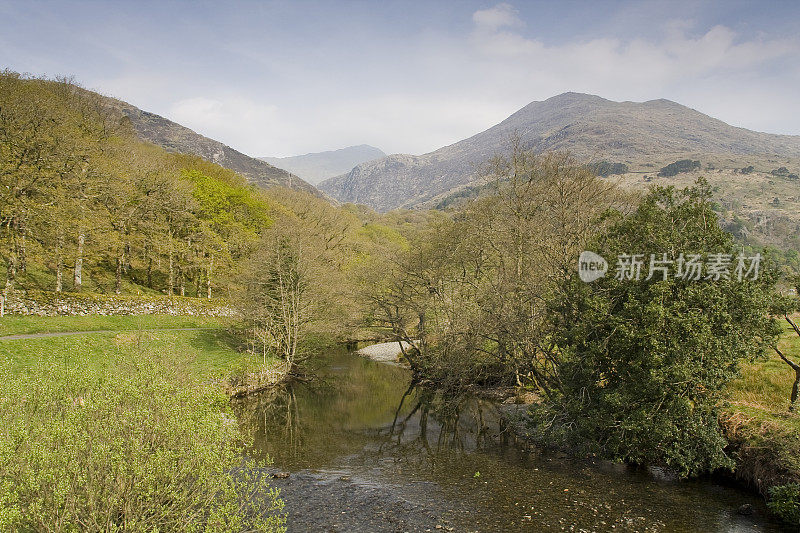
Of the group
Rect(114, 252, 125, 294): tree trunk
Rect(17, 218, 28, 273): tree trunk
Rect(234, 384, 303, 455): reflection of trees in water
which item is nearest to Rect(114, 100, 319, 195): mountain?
Rect(114, 252, 125, 294): tree trunk

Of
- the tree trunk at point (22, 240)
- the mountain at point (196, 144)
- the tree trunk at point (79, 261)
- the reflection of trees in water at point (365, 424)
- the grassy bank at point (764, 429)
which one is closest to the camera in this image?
the grassy bank at point (764, 429)

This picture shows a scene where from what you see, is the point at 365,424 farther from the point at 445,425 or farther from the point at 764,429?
the point at 764,429

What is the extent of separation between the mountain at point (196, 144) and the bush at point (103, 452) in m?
146

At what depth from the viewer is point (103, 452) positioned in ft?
21.3

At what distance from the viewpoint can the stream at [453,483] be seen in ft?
38.5

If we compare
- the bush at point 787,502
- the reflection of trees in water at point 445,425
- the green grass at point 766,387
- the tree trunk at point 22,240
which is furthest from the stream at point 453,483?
the tree trunk at point 22,240

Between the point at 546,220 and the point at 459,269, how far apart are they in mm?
7513

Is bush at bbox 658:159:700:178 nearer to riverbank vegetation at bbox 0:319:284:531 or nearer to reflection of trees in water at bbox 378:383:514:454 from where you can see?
reflection of trees in water at bbox 378:383:514:454

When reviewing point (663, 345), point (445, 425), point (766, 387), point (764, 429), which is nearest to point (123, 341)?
point (445, 425)

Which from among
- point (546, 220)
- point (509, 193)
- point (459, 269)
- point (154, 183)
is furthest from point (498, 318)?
point (154, 183)

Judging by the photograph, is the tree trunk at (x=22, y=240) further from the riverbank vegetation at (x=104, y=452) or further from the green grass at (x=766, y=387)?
the green grass at (x=766, y=387)

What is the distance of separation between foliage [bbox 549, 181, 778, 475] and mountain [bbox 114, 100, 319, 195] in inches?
5594

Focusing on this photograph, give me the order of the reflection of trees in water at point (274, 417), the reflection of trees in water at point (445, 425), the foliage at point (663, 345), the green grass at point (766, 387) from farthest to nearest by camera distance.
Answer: the reflection of trees in water at point (445, 425)
the reflection of trees in water at point (274, 417)
the green grass at point (766, 387)
the foliage at point (663, 345)

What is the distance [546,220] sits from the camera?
23.8 metres
